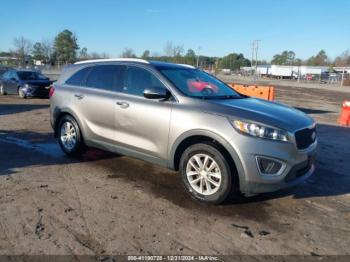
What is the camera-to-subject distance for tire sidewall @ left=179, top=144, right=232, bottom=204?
4738 mm

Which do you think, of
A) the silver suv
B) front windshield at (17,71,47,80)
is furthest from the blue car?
the silver suv

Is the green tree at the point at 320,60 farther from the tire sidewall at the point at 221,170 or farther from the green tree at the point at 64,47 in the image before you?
the tire sidewall at the point at 221,170

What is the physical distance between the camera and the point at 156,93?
17.3 ft

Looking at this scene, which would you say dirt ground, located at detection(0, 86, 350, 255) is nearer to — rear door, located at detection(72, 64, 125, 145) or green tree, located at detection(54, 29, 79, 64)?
rear door, located at detection(72, 64, 125, 145)

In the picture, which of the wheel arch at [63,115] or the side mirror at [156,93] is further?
the wheel arch at [63,115]

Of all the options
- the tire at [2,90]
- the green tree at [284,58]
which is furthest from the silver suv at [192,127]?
the green tree at [284,58]

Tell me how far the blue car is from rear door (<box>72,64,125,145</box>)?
13.1 metres

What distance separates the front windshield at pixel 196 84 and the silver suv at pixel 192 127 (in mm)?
19

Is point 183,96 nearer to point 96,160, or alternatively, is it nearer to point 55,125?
point 96,160

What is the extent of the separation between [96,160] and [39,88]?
13.2m

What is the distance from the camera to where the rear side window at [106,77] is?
6145 millimetres

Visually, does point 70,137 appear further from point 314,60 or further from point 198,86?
point 314,60

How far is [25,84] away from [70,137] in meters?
13.5

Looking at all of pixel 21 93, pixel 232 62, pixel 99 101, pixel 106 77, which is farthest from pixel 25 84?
pixel 232 62
